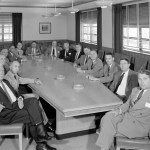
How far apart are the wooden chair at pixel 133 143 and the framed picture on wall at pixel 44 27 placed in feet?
32.2

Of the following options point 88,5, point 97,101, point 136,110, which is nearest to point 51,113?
point 97,101

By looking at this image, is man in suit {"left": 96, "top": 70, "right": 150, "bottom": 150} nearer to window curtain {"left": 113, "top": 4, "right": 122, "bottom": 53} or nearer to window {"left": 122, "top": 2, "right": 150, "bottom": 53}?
window {"left": 122, "top": 2, "right": 150, "bottom": 53}

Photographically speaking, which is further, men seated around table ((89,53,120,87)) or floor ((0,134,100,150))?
men seated around table ((89,53,120,87))

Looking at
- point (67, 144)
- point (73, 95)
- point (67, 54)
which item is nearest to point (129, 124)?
point (73, 95)

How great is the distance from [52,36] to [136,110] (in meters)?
9.73

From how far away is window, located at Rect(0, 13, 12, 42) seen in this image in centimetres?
1117

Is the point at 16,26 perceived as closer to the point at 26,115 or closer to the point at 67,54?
the point at 67,54

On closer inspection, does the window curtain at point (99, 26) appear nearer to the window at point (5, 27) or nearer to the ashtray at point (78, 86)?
the window at point (5, 27)

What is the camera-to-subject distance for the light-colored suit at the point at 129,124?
277 centimetres

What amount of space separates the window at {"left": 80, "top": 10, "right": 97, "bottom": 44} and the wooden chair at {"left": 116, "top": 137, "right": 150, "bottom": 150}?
763 centimetres

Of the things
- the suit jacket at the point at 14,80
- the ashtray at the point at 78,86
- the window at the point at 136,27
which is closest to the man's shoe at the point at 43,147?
the ashtray at the point at 78,86

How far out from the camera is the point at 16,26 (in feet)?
36.8

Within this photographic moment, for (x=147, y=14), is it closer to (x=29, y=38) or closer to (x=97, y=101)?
(x=97, y=101)

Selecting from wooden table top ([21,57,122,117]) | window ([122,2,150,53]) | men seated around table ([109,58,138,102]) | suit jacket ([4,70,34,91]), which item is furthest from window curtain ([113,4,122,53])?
suit jacket ([4,70,34,91])
